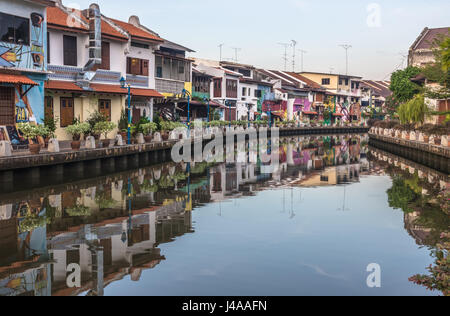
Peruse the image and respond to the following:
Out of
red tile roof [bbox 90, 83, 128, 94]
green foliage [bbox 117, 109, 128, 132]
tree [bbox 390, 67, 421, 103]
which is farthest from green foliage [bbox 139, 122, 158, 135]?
tree [bbox 390, 67, 421, 103]

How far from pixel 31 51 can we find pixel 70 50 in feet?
23.2

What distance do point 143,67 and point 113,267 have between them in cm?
3097

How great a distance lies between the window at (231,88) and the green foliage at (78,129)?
39.1m

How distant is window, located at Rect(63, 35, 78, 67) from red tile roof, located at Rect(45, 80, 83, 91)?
1.48m

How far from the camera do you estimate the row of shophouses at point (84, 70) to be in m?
25.1

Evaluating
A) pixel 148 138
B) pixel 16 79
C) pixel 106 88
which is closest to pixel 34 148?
pixel 16 79

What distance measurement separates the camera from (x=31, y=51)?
25.8 metres

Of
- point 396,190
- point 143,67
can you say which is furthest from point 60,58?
point 396,190

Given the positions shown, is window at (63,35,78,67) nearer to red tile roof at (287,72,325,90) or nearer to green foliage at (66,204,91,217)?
green foliage at (66,204,91,217)

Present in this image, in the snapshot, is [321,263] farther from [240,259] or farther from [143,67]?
[143,67]

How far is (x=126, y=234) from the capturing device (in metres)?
13.3

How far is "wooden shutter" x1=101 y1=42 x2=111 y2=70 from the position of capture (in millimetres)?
35281

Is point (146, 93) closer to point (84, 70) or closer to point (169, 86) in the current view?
point (169, 86)
